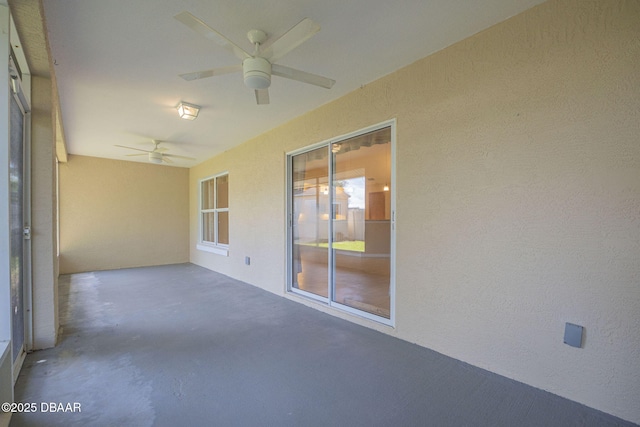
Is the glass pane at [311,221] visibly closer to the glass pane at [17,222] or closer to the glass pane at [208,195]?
the glass pane at [17,222]

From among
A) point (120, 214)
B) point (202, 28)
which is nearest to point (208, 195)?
point (120, 214)

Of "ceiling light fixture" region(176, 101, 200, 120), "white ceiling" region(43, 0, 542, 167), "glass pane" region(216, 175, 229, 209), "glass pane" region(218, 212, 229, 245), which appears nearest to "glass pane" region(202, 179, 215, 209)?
"glass pane" region(216, 175, 229, 209)

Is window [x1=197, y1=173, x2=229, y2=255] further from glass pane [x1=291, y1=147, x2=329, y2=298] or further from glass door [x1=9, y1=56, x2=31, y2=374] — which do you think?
glass door [x1=9, y1=56, x2=31, y2=374]

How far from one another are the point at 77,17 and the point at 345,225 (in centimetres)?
280

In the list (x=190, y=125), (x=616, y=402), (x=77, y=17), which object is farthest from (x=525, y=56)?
(x=190, y=125)

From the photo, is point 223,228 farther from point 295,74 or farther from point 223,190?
point 295,74

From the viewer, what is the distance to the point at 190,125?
13.3 feet

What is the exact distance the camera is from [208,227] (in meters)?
6.53

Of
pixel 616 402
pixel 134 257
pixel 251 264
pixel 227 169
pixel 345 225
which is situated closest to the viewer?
pixel 616 402

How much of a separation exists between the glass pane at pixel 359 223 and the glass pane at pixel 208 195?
3.90m

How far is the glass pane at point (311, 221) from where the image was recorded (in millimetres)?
3520

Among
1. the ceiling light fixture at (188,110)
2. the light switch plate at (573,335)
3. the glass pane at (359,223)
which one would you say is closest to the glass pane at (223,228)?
the ceiling light fixture at (188,110)

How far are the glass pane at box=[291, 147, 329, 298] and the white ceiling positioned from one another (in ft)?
2.25

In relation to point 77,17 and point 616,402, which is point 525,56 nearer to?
point 616,402
